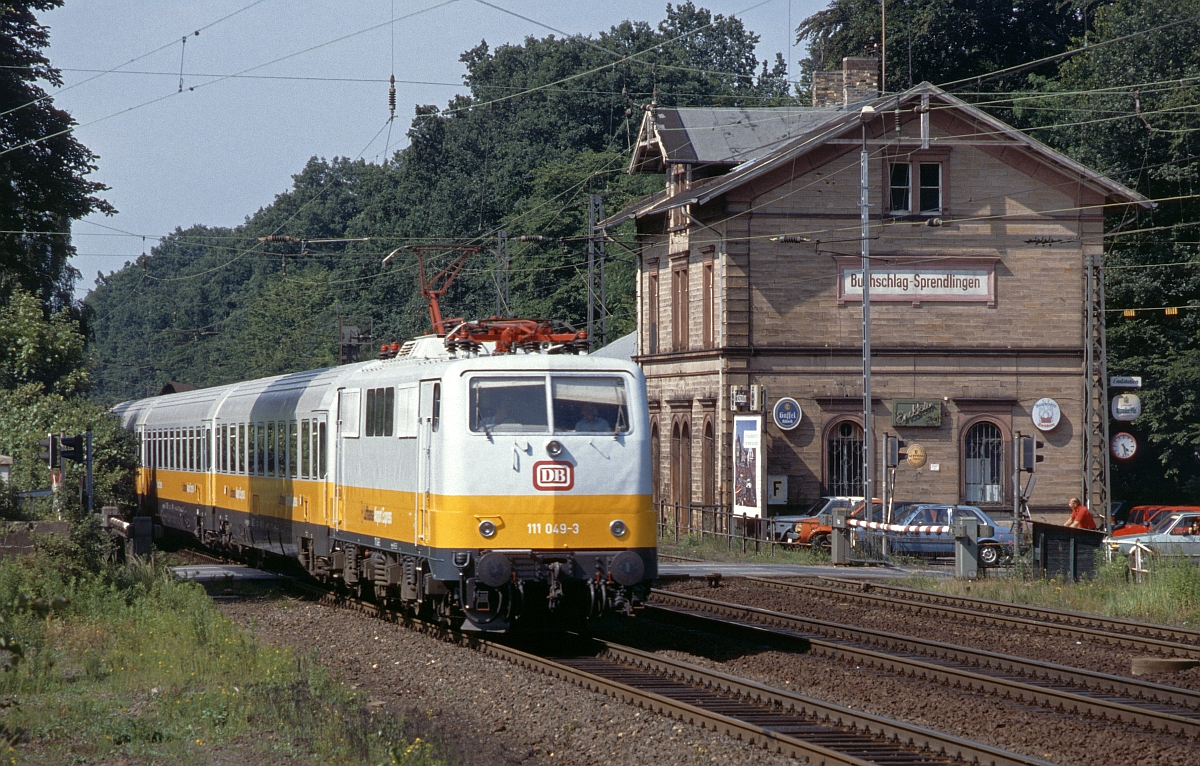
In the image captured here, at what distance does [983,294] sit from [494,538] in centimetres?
2530

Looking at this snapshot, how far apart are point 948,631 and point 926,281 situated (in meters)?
20.5

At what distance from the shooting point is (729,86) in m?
84.2

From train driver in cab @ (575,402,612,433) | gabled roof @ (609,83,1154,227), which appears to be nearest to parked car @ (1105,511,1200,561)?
gabled roof @ (609,83,1154,227)

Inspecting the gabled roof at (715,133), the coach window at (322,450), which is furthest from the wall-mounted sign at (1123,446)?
the coach window at (322,450)

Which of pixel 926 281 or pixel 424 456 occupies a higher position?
pixel 926 281

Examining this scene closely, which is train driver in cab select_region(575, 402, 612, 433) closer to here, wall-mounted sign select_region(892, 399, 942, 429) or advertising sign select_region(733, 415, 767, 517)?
advertising sign select_region(733, 415, 767, 517)

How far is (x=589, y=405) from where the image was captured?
15.9 meters

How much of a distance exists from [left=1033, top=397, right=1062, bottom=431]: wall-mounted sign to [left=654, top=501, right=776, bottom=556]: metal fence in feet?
25.4

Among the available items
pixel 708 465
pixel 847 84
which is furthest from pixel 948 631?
pixel 847 84

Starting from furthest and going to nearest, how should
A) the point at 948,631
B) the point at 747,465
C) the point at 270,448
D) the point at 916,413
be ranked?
the point at 916,413
the point at 747,465
the point at 270,448
the point at 948,631

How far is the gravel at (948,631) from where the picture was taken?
1566 centimetres

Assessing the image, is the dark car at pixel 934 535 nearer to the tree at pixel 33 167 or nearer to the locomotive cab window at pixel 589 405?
the locomotive cab window at pixel 589 405

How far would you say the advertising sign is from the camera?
113ft

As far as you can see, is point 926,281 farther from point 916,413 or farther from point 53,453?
point 53,453
